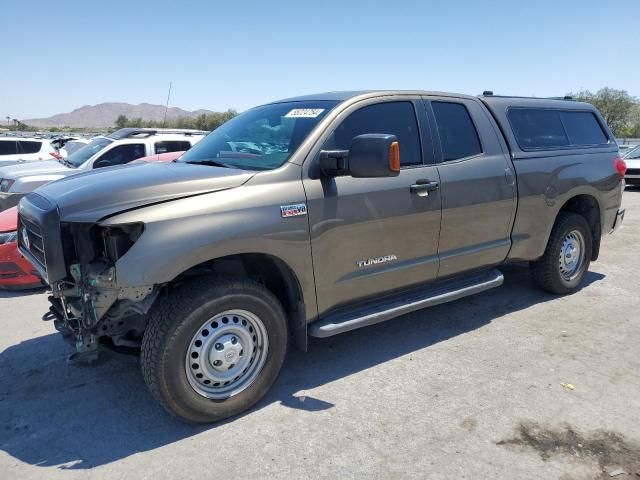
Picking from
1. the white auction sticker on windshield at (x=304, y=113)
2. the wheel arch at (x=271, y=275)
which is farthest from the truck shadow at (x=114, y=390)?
the white auction sticker on windshield at (x=304, y=113)

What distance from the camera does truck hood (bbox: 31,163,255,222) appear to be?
286cm

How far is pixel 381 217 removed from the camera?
12.1ft

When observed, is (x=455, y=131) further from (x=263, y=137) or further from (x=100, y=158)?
(x=100, y=158)

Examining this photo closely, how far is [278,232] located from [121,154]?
751 centimetres

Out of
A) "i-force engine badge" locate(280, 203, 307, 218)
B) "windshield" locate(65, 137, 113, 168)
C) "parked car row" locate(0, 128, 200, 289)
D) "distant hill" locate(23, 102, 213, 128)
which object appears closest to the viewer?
"i-force engine badge" locate(280, 203, 307, 218)

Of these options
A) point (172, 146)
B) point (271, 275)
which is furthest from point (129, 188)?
point (172, 146)

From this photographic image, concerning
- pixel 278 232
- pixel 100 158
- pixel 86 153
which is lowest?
pixel 278 232

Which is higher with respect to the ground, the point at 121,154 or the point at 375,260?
the point at 121,154

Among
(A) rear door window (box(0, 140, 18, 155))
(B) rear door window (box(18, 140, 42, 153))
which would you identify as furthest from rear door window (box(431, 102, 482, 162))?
(A) rear door window (box(0, 140, 18, 155))

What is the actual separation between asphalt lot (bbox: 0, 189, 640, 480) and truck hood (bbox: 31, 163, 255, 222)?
1178 millimetres

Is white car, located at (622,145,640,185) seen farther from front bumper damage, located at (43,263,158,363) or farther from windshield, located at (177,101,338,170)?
front bumper damage, located at (43,263,158,363)

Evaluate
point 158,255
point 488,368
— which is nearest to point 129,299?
point 158,255

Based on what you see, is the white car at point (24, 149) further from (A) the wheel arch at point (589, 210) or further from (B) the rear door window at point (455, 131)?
(A) the wheel arch at point (589, 210)

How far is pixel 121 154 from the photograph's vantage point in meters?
9.69
